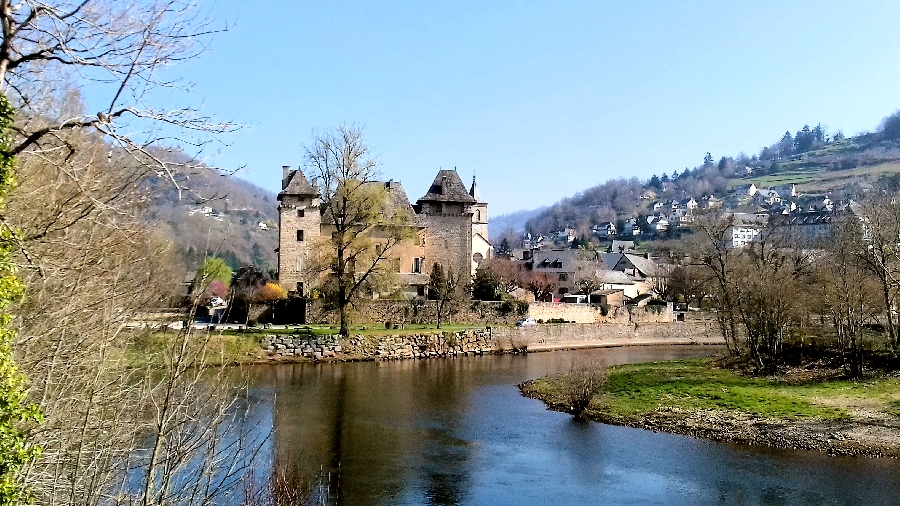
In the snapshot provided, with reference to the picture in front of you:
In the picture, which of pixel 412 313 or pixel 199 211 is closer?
pixel 199 211

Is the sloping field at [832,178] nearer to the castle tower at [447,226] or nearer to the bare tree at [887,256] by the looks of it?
the castle tower at [447,226]

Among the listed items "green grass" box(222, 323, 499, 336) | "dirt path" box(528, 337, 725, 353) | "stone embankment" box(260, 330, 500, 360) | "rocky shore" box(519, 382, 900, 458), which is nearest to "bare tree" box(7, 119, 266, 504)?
"rocky shore" box(519, 382, 900, 458)

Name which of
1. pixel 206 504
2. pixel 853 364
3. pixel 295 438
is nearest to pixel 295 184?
pixel 295 438

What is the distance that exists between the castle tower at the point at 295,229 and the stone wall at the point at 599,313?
15288 mm

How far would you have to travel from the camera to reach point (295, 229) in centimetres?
4538

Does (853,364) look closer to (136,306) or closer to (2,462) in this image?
(136,306)

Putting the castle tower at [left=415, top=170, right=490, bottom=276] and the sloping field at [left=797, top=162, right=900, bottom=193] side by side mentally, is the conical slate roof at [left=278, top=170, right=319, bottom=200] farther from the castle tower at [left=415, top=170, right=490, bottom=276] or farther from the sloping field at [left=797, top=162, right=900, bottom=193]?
the sloping field at [left=797, top=162, right=900, bottom=193]

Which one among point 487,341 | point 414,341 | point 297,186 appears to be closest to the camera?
point 414,341

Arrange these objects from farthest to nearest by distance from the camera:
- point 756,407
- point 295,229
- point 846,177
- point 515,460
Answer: point 846,177
point 295,229
point 756,407
point 515,460

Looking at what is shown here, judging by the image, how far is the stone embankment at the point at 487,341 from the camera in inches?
1384

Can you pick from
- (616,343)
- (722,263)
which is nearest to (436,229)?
(616,343)

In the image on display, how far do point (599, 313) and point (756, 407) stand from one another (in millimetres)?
32956

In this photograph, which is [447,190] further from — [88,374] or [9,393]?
[9,393]

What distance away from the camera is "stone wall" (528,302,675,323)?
5066 cm
